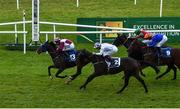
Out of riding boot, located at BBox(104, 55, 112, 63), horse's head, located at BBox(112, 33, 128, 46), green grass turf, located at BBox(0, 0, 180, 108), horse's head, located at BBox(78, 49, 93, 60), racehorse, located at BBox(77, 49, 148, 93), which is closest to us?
green grass turf, located at BBox(0, 0, 180, 108)

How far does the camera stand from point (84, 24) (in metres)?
21.8

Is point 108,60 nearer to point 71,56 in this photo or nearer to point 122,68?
point 122,68

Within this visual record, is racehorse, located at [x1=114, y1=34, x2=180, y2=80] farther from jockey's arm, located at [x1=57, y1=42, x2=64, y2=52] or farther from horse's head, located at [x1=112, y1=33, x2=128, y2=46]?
jockey's arm, located at [x1=57, y1=42, x2=64, y2=52]

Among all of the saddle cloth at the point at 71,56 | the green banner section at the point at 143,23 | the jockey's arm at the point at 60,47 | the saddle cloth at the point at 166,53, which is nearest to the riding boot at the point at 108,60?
the saddle cloth at the point at 71,56

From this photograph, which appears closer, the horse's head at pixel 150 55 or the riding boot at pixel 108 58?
the riding boot at pixel 108 58

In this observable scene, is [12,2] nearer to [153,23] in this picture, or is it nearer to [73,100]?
[153,23]

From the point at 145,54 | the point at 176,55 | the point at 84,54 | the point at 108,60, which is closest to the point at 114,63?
the point at 108,60

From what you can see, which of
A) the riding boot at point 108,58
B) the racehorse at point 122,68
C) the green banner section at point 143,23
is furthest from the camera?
the green banner section at point 143,23

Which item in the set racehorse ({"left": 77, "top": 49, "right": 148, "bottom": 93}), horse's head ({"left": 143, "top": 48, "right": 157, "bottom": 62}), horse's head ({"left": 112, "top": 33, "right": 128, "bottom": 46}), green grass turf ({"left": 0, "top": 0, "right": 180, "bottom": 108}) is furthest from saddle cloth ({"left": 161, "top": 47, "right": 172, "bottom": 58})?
racehorse ({"left": 77, "top": 49, "right": 148, "bottom": 93})

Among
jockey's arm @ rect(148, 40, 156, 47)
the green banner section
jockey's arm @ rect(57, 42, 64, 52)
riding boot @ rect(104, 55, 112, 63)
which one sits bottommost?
riding boot @ rect(104, 55, 112, 63)

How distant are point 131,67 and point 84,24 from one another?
850 centimetres

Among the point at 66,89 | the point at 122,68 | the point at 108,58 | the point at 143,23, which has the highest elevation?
the point at 143,23

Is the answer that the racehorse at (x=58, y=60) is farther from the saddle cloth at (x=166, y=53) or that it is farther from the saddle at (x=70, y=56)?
the saddle cloth at (x=166, y=53)

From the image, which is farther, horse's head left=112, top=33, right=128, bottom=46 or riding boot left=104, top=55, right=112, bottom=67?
horse's head left=112, top=33, right=128, bottom=46
